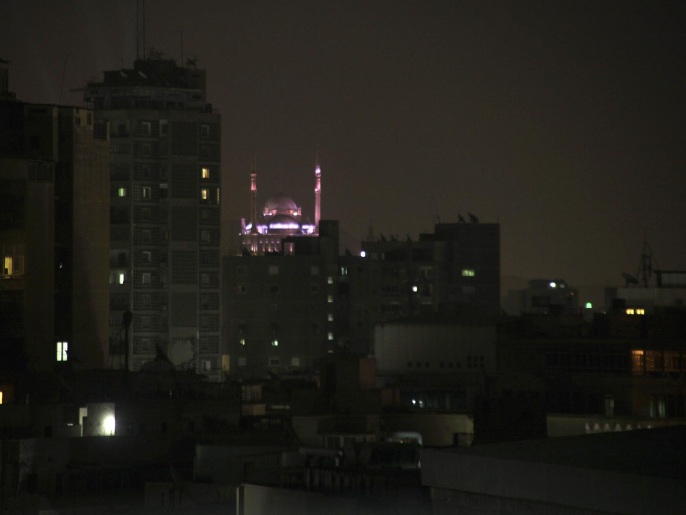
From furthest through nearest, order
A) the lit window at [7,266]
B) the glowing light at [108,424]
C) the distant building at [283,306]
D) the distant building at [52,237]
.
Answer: the distant building at [283,306] < the lit window at [7,266] < the distant building at [52,237] < the glowing light at [108,424]

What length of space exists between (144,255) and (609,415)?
31.6 m

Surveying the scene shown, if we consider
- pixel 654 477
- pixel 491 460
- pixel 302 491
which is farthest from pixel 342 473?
pixel 654 477

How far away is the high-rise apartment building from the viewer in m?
74.6

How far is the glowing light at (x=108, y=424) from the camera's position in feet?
122

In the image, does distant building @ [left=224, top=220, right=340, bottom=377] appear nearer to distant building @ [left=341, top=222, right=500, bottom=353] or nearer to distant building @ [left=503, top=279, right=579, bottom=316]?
distant building @ [left=341, top=222, right=500, bottom=353]

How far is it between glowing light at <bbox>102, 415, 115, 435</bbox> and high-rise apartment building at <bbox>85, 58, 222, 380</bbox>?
→ 36204 mm

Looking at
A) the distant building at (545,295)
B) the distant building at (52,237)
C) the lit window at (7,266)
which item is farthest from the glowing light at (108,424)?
the distant building at (545,295)

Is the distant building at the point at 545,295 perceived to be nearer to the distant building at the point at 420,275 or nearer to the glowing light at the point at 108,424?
the distant building at the point at 420,275

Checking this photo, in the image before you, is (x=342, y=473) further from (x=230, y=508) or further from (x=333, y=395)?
(x=333, y=395)

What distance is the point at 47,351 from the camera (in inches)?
1981

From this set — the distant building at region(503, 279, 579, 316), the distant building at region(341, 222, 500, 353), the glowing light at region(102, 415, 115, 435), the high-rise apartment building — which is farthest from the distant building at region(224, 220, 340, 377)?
the glowing light at region(102, 415, 115, 435)

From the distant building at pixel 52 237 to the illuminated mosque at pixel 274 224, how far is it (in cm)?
5044

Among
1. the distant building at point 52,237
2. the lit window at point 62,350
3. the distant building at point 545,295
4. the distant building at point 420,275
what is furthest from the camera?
the distant building at point 545,295

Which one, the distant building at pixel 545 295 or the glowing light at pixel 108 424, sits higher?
the distant building at pixel 545 295
